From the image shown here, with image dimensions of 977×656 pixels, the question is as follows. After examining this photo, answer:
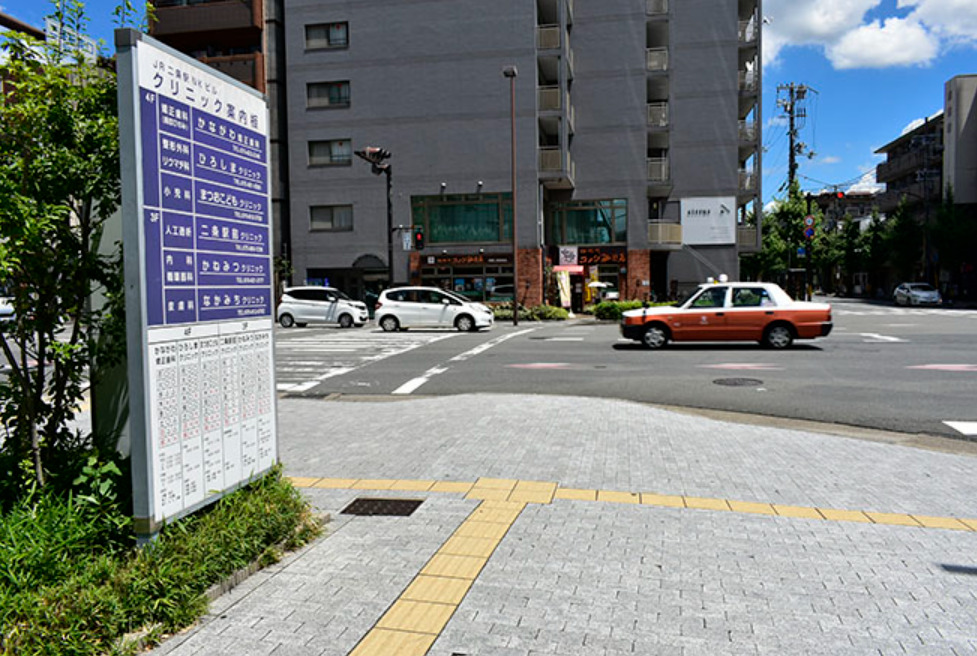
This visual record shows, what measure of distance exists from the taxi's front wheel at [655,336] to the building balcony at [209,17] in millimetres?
31552

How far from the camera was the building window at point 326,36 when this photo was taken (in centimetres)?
3953

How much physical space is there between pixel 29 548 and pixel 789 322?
1698 cm

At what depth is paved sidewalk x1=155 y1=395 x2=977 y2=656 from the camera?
11.0 feet

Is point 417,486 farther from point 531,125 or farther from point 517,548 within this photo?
point 531,125

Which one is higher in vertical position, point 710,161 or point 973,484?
point 710,161

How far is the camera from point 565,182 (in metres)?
39.2

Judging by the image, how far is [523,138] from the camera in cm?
3766

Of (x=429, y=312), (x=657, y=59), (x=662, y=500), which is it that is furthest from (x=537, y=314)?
(x=662, y=500)

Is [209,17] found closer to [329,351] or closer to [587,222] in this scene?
[587,222]

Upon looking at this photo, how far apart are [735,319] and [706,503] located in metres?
13.2

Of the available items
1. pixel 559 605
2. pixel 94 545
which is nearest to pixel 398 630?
pixel 559 605

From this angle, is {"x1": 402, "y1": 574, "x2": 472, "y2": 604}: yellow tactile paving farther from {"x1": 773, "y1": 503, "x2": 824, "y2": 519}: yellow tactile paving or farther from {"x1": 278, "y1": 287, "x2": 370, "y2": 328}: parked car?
{"x1": 278, "y1": 287, "x2": 370, "y2": 328}: parked car

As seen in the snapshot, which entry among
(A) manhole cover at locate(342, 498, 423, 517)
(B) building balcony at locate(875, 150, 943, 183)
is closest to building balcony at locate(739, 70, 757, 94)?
(B) building balcony at locate(875, 150, 943, 183)

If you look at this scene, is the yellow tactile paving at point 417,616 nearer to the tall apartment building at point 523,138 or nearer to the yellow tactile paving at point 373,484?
the yellow tactile paving at point 373,484
